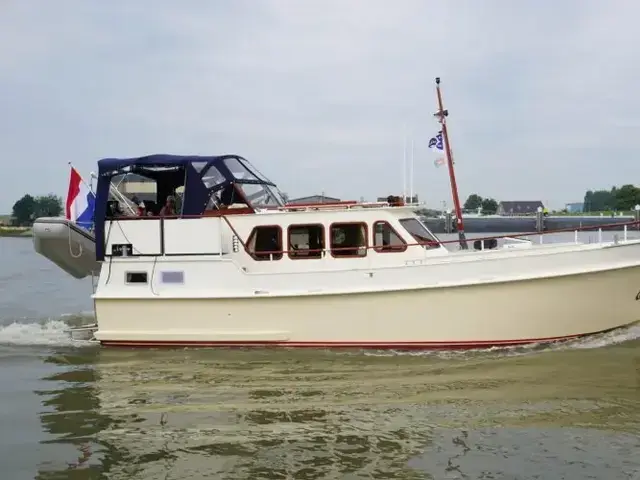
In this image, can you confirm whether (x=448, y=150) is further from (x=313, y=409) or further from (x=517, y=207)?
(x=517, y=207)

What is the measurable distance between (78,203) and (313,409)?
7136 mm

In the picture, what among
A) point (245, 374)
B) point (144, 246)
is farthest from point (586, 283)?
point (144, 246)

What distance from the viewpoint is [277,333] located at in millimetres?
10359

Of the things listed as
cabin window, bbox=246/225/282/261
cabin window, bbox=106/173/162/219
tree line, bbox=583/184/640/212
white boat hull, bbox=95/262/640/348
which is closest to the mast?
white boat hull, bbox=95/262/640/348

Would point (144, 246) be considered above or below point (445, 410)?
above

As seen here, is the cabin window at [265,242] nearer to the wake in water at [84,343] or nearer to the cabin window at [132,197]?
the cabin window at [132,197]

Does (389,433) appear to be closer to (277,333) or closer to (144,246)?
(277,333)

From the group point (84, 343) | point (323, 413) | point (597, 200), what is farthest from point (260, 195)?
point (597, 200)

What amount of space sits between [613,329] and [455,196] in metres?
3.69

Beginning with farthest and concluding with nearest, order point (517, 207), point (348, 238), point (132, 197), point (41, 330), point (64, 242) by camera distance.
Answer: point (517, 207) < point (41, 330) < point (132, 197) < point (64, 242) < point (348, 238)

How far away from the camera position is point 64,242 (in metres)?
11.6

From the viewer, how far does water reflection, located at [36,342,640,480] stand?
6.08m

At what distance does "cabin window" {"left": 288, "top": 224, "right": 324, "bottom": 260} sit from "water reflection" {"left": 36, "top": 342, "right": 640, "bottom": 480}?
1.69m

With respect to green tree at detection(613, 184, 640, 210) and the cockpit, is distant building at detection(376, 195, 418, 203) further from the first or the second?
green tree at detection(613, 184, 640, 210)
